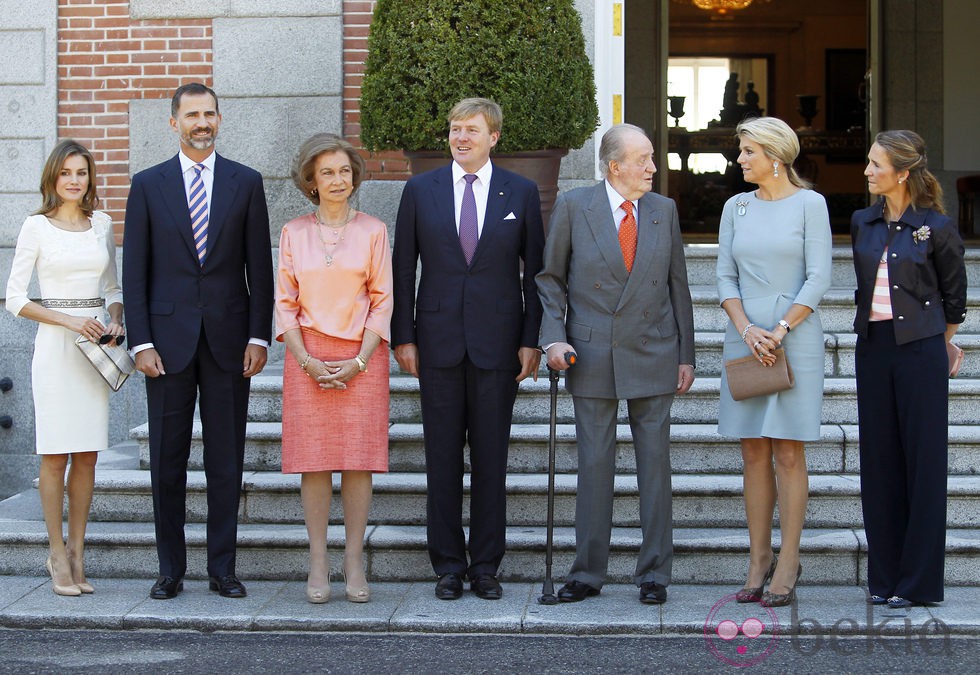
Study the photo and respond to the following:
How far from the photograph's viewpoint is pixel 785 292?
212 inches

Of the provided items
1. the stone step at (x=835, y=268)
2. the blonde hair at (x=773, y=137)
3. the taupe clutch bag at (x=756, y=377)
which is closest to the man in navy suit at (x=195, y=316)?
the taupe clutch bag at (x=756, y=377)

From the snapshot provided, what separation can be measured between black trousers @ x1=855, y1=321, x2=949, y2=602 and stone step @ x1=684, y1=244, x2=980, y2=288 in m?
2.83

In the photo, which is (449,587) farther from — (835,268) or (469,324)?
(835,268)

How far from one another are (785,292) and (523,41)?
7.37 feet

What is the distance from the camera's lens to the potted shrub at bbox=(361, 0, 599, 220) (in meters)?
6.86

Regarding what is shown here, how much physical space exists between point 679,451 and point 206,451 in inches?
86.5

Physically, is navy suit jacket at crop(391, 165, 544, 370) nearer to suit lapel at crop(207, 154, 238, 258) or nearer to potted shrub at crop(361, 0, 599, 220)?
suit lapel at crop(207, 154, 238, 258)

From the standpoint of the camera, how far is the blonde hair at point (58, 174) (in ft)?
18.7

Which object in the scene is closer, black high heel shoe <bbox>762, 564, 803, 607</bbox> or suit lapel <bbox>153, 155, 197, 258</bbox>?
black high heel shoe <bbox>762, 564, 803, 607</bbox>

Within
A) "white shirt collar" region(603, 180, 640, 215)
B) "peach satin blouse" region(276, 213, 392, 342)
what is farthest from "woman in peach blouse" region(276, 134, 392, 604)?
"white shirt collar" region(603, 180, 640, 215)

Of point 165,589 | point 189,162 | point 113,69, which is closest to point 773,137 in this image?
point 189,162

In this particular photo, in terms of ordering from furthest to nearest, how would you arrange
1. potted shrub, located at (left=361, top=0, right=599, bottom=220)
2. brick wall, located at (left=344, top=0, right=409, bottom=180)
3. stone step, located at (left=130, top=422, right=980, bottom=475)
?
brick wall, located at (left=344, top=0, right=409, bottom=180) → potted shrub, located at (left=361, top=0, right=599, bottom=220) → stone step, located at (left=130, top=422, right=980, bottom=475)

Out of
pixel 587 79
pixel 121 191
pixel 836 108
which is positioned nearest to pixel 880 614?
pixel 587 79

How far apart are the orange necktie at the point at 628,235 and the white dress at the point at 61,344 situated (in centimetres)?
223
